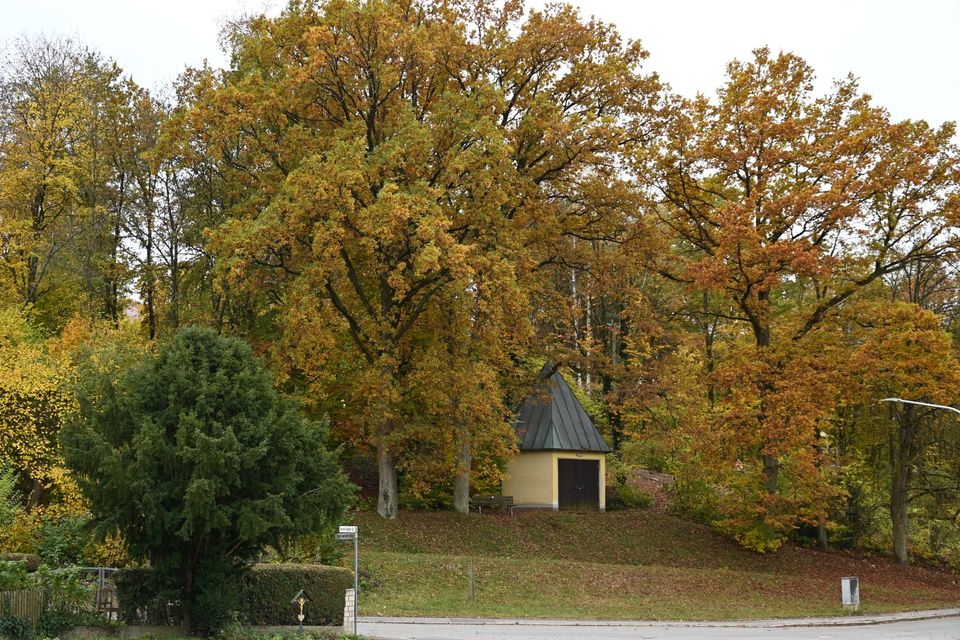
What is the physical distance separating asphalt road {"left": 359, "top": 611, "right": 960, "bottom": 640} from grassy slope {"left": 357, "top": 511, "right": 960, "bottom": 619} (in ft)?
3.59

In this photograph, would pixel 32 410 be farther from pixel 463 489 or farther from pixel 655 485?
pixel 655 485

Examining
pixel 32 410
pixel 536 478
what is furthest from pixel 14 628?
pixel 536 478

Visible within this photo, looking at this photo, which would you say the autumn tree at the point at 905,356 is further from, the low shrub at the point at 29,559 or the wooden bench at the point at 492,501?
the low shrub at the point at 29,559

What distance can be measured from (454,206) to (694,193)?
849 centimetres

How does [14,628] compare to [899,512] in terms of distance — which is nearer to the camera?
[14,628]

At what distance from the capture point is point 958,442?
1457 inches

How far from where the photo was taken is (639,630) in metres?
22.0

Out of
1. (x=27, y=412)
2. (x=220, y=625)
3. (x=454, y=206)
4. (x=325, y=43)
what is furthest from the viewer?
(x=454, y=206)

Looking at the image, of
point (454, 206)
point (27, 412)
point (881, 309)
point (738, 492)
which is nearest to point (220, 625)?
point (27, 412)

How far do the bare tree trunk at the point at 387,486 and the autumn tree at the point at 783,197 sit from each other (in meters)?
11.2

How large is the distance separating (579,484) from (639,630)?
1611 cm

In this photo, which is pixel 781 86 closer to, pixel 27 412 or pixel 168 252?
pixel 168 252

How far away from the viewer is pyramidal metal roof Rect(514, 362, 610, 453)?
37469 mm

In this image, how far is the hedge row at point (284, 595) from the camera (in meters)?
19.2
